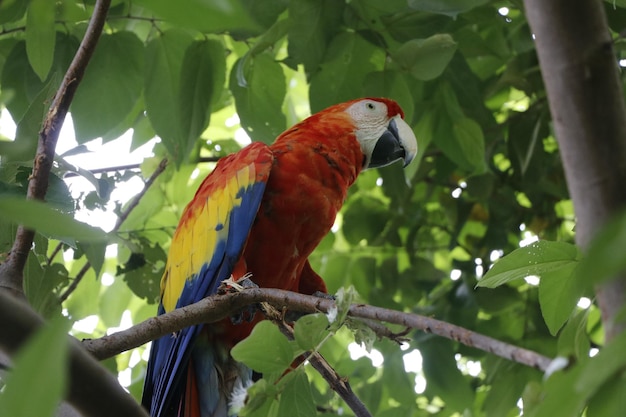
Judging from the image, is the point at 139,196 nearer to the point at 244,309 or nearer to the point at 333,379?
the point at 244,309

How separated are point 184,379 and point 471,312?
1121 millimetres

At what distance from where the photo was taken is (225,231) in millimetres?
1908

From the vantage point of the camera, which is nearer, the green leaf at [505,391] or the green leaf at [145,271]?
the green leaf at [505,391]

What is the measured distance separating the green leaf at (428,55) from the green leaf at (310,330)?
0.99 meters

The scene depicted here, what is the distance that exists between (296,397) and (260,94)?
1.10 meters

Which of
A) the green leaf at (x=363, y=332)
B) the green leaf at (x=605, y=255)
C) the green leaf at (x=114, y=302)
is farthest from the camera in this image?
the green leaf at (x=114, y=302)

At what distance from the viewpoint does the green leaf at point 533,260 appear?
1.00 metres

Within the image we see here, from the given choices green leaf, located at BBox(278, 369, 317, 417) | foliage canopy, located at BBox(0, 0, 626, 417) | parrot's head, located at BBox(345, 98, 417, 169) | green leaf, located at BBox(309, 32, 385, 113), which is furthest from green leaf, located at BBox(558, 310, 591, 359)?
parrot's head, located at BBox(345, 98, 417, 169)

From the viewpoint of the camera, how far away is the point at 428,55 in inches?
71.1

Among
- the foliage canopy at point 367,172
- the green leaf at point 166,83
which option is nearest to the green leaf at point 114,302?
the foliage canopy at point 367,172

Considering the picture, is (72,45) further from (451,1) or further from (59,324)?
(59,324)

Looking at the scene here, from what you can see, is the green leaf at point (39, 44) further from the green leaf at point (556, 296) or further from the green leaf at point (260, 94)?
the green leaf at point (556, 296)

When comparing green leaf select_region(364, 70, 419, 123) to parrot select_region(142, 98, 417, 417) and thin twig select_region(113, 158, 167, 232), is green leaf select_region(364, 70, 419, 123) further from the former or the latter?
thin twig select_region(113, 158, 167, 232)

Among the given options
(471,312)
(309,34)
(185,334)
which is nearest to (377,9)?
(309,34)
